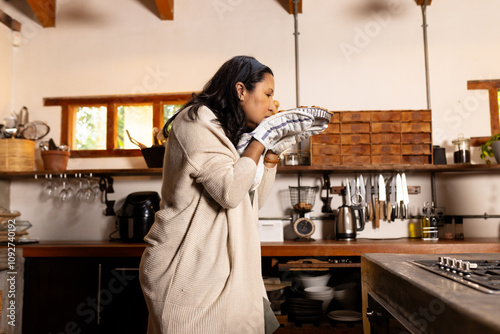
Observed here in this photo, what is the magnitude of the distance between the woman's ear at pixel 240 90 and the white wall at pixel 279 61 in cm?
229

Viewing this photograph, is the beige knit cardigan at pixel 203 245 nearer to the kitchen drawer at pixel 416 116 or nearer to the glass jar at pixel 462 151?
the kitchen drawer at pixel 416 116

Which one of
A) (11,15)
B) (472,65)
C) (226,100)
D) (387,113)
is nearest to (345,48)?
(387,113)

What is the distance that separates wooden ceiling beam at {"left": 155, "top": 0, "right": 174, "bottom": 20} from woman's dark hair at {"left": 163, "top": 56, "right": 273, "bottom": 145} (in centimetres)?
258

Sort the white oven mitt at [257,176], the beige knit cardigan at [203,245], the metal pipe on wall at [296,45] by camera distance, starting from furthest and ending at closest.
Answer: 1. the metal pipe on wall at [296,45]
2. the white oven mitt at [257,176]
3. the beige knit cardigan at [203,245]

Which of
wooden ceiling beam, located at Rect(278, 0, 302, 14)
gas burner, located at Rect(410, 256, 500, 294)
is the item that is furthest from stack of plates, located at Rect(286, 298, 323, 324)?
wooden ceiling beam, located at Rect(278, 0, 302, 14)

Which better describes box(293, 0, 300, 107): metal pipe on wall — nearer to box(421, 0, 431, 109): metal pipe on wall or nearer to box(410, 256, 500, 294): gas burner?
box(421, 0, 431, 109): metal pipe on wall

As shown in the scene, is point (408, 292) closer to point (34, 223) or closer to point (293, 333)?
point (293, 333)

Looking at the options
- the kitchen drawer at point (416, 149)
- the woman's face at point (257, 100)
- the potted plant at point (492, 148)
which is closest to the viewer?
the woman's face at point (257, 100)

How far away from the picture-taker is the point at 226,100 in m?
1.41

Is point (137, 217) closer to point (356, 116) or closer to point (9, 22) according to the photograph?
point (356, 116)

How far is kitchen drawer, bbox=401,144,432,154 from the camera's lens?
337cm

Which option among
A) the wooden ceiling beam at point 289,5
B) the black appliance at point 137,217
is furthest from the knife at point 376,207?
the black appliance at point 137,217

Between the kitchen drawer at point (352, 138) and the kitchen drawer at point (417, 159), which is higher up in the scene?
the kitchen drawer at point (352, 138)

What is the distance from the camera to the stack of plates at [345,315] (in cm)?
287
